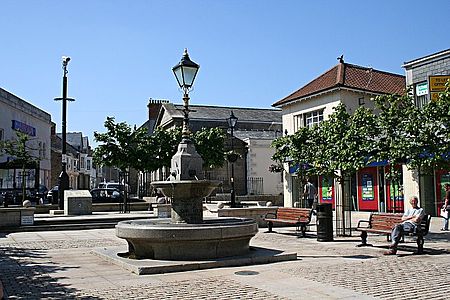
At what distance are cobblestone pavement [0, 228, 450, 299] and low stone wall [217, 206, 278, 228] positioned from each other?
5.56 m

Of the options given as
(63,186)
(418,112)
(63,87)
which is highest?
(63,87)

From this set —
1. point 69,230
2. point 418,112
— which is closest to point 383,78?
point 418,112

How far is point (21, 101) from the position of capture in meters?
42.9

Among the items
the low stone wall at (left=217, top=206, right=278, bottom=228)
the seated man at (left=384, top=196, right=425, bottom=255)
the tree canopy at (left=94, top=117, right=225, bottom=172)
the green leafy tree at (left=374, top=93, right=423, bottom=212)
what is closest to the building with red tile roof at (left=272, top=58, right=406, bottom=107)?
the tree canopy at (left=94, top=117, right=225, bottom=172)

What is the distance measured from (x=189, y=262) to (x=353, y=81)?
78.1 ft

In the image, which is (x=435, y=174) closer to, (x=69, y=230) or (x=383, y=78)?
(x=383, y=78)

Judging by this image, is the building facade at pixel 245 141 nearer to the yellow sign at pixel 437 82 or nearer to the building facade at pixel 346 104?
the building facade at pixel 346 104

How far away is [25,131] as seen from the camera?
142 ft

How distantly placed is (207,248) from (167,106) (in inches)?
1624

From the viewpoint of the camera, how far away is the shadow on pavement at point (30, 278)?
8.00 m

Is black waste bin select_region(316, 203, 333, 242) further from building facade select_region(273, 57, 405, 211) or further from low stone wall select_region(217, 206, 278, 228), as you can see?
building facade select_region(273, 57, 405, 211)

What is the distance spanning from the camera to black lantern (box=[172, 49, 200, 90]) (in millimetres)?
12109

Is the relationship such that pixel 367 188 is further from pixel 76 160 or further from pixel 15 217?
pixel 76 160

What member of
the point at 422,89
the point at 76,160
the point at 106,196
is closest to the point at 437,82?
the point at 422,89
